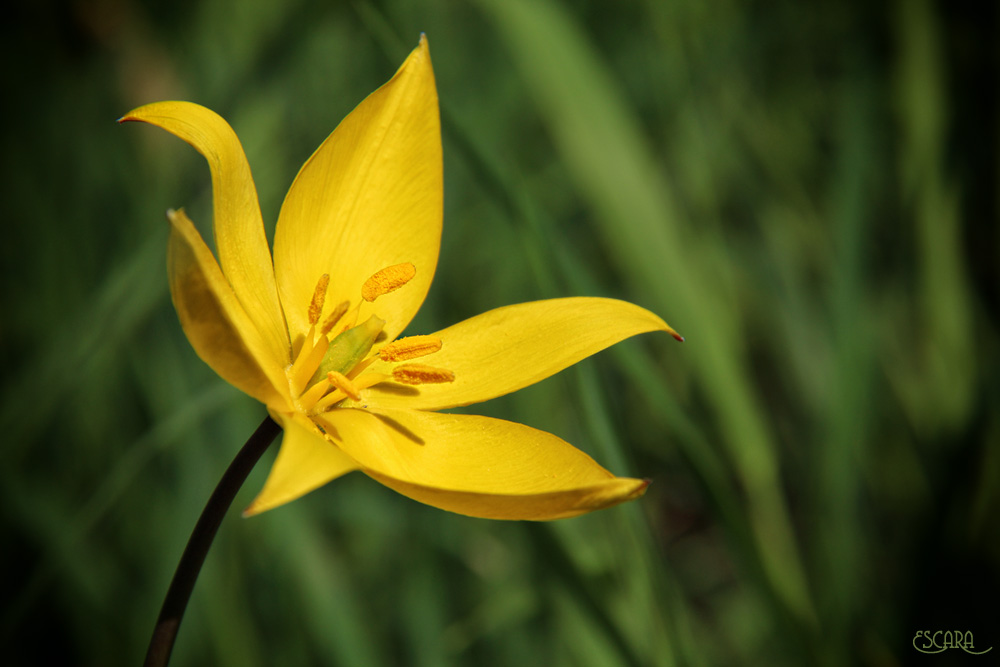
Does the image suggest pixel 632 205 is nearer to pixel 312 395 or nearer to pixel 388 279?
pixel 388 279

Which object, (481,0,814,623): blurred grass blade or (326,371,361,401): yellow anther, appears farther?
(481,0,814,623): blurred grass blade

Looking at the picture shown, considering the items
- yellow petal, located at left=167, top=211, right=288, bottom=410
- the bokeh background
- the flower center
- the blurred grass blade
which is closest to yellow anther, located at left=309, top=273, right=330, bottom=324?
the flower center

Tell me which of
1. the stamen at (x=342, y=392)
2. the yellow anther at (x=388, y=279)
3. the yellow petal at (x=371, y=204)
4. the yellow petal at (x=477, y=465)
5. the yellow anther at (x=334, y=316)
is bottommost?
the yellow petal at (x=477, y=465)

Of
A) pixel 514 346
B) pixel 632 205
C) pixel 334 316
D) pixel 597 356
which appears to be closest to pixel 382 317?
pixel 334 316

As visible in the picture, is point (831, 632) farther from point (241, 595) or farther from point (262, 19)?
point (262, 19)

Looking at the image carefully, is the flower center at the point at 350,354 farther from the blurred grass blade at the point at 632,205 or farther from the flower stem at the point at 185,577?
the blurred grass blade at the point at 632,205

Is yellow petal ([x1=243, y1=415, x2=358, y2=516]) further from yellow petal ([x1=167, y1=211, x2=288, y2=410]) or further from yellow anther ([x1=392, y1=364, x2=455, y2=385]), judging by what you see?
yellow anther ([x1=392, y1=364, x2=455, y2=385])


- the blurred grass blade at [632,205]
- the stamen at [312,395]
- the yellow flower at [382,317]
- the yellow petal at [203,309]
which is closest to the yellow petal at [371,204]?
the yellow flower at [382,317]

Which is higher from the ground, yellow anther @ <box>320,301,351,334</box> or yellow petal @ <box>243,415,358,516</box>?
yellow anther @ <box>320,301,351,334</box>
